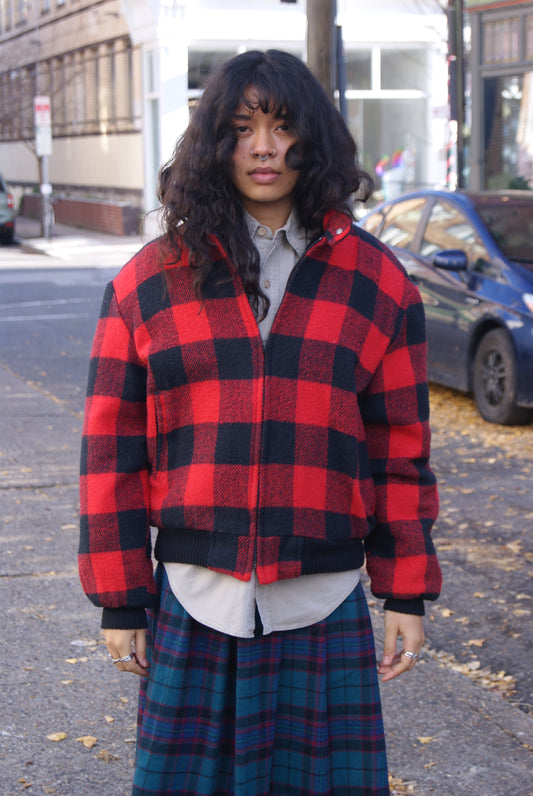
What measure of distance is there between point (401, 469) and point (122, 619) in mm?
622

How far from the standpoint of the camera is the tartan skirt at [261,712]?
2168 mm

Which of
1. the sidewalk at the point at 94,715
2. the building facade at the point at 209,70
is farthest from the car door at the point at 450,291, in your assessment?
the building facade at the point at 209,70

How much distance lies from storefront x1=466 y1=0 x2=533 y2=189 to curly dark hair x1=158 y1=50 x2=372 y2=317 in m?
14.4

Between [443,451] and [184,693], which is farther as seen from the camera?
[443,451]

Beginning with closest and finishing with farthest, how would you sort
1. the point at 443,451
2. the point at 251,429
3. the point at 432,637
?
the point at 251,429, the point at 432,637, the point at 443,451

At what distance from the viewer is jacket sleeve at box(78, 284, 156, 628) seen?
2.21 metres

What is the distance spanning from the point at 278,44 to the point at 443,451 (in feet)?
71.8

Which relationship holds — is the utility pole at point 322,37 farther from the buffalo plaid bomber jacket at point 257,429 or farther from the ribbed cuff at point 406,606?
the ribbed cuff at point 406,606

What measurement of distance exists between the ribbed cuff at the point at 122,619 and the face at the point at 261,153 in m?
0.84

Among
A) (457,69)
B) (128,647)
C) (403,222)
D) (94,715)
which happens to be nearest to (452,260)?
(403,222)

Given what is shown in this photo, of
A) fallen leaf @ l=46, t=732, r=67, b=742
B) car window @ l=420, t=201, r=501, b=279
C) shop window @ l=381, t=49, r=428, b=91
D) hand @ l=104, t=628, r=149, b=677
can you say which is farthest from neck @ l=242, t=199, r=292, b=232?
shop window @ l=381, t=49, r=428, b=91

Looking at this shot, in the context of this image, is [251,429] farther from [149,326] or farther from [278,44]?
[278,44]

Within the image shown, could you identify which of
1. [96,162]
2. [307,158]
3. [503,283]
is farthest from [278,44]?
[307,158]

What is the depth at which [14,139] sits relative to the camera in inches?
1679
